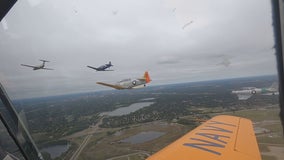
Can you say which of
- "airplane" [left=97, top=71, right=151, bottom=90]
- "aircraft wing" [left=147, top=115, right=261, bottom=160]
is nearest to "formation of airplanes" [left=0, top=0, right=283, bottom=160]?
"aircraft wing" [left=147, top=115, right=261, bottom=160]

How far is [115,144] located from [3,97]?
1900cm

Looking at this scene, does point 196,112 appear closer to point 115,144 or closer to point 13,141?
point 115,144

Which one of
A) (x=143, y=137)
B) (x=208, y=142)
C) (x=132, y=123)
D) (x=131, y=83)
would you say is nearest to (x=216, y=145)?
(x=208, y=142)

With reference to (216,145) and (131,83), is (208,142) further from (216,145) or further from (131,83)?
(131,83)

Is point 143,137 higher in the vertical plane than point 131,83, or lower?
lower

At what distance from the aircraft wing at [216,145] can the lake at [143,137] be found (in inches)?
674

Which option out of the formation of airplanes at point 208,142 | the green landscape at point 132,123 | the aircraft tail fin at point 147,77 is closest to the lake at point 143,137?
the green landscape at point 132,123

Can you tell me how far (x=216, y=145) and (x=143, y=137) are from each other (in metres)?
20.2

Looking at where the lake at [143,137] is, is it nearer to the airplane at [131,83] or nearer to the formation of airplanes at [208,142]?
the airplane at [131,83]

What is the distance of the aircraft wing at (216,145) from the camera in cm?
194

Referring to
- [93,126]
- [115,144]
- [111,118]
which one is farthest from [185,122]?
[111,118]

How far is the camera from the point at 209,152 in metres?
2.06

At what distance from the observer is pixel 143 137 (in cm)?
2167

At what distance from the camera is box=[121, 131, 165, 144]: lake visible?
1997 cm
